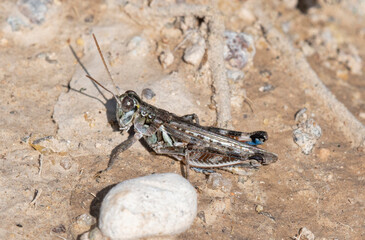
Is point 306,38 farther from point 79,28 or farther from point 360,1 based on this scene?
point 79,28

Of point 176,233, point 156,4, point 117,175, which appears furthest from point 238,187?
point 156,4

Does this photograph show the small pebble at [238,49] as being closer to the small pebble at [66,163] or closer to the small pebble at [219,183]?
the small pebble at [219,183]

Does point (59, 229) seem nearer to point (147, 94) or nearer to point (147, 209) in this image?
point (147, 209)

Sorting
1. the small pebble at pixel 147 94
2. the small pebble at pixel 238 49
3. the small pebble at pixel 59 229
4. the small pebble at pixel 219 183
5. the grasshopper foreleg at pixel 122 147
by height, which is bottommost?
the small pebble at pixel 219 183

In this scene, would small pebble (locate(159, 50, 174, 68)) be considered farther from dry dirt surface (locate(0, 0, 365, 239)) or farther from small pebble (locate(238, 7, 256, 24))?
small pebble (locate(238, 7, 256, 24))

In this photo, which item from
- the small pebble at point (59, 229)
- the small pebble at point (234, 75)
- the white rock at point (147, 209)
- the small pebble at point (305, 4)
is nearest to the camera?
the white rock at point (147, 209)

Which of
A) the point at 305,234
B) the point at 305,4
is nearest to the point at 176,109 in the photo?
the point at 305,234

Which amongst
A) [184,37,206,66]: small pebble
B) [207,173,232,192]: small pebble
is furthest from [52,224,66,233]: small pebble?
[184,37,206,66]: small pebble

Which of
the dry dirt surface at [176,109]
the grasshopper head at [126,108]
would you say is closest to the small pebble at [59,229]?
the dry dirt surface at [176,109]
